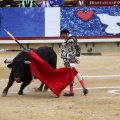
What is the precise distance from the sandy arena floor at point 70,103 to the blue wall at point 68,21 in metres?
5.48

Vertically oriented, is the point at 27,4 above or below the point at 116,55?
above

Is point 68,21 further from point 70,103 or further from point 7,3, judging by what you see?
point 70,103

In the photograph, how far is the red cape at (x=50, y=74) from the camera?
38.4 feet

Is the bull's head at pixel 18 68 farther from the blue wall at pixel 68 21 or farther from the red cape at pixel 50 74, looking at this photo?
the blue wall at pixel 68 21

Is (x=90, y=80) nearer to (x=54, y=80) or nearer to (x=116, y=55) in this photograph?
(x=54, y=80)

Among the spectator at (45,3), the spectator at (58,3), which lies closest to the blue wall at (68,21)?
the spectator at (45,3)

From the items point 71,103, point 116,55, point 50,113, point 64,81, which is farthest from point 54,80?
point 116,55

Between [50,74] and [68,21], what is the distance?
9.24 metres

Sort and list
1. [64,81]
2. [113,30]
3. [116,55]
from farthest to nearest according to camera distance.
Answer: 1. [113,30]
2. [116,55]
3. [64,81]

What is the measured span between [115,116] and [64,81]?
2576mm

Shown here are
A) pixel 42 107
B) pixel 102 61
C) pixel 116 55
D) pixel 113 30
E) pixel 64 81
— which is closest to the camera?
pixel 42 107

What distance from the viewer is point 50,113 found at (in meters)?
9.61

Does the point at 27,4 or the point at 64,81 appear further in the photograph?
the point at 27,4

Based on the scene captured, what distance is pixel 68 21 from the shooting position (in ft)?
68.6
